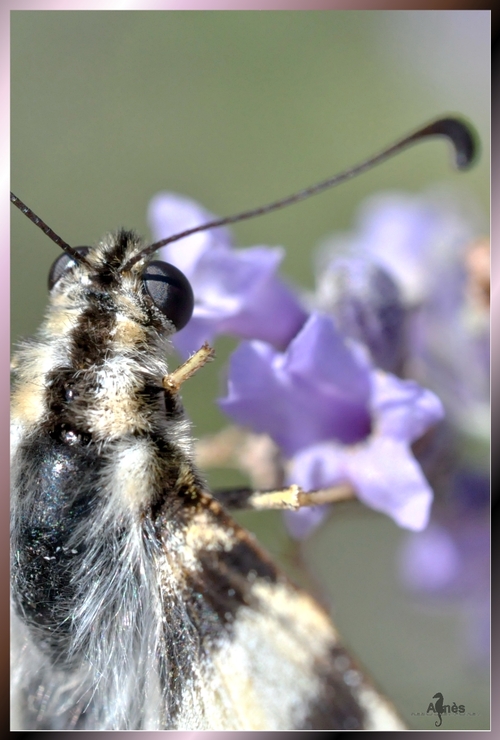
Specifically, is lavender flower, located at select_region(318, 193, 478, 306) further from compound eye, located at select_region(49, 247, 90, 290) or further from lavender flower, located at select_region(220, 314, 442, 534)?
compound eye, located at select_region(49, 247, 90, 290)

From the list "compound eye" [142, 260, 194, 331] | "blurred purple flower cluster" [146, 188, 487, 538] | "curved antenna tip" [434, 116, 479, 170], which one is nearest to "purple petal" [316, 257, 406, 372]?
"blurred purple flower cluster" [146, 188, 487, 538]

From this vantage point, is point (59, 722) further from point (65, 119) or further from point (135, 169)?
point (135, 169)

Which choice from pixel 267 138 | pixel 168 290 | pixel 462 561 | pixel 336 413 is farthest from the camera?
pixel 267 138

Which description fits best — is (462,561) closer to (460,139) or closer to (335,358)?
(335,358)

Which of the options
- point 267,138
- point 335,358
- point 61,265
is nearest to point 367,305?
point 335,358

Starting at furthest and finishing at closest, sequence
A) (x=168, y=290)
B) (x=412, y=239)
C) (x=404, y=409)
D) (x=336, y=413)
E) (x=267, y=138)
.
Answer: (x=267, y=138)
(x=412, y=239)
(x=336, y=413)
(x=404, y=409)
(x=168, y=290)

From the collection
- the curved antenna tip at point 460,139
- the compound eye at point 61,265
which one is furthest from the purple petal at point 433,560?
the compound eye at point 61,265
